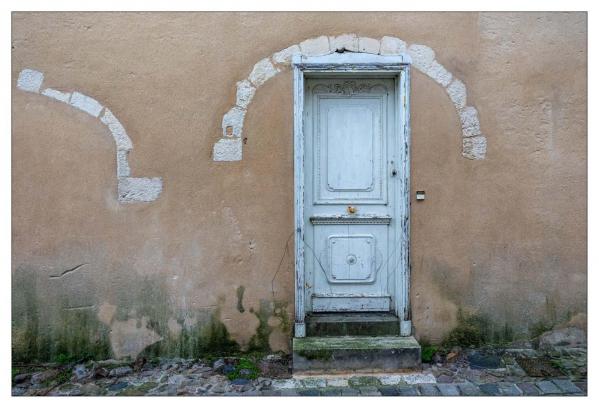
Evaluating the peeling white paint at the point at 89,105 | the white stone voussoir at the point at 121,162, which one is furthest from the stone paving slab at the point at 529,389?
the peeling white paint at the point at 89,105

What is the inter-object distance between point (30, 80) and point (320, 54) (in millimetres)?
2355

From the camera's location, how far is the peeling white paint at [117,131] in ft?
13.1

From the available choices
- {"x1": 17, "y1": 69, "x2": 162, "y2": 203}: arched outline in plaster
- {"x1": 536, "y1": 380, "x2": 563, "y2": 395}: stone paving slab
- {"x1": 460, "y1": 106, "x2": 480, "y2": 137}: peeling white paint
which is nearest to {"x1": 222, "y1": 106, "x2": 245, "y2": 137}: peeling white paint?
{"x1": 17, "y1": 69, "x2": 162, "y2": 203}: arched outline in plaster

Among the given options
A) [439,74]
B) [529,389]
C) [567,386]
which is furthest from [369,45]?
[567,386]

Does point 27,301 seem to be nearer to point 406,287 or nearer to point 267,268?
point 267,268

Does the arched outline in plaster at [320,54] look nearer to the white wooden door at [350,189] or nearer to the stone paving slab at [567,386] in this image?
the white wooden door at [350,189]

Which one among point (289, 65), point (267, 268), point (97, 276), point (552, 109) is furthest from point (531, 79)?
point (97, 276)

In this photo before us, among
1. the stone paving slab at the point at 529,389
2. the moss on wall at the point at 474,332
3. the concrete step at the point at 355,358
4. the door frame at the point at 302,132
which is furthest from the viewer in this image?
the moss on wall at the point at 474,332

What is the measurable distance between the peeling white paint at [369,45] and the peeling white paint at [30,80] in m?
2.60

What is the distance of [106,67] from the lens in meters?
4.00

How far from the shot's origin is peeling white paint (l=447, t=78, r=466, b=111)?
4.05m

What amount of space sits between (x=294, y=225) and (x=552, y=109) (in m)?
2.35

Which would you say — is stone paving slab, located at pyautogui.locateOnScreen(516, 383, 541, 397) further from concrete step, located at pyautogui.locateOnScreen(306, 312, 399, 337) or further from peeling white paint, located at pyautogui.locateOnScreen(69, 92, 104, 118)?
peeling white paint, located at pyautogui.locateOnScreen(69, 92, 104, 118)

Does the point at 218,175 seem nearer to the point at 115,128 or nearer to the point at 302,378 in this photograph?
the point at 115,128
